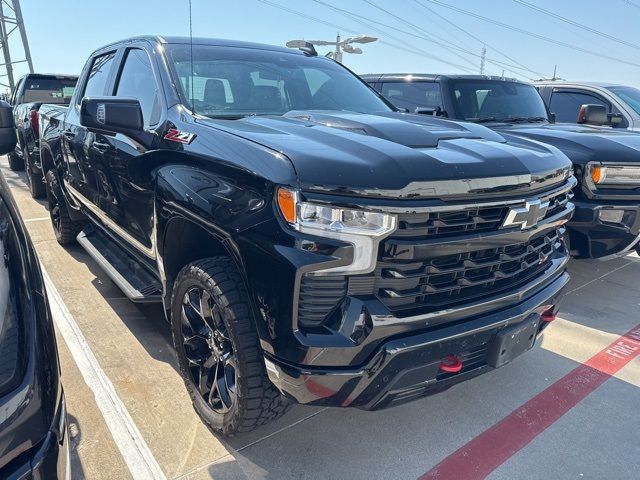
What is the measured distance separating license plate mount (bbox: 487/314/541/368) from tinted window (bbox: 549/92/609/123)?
5.72 meters

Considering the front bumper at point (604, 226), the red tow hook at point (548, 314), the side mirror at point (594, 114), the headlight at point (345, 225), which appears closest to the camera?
the headlight at point (345, 225)

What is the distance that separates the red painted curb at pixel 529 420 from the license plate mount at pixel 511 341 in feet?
1.67

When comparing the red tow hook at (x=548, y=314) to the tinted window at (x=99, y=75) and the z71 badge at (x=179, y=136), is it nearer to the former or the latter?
the z71 badge at (x=179, y=136)

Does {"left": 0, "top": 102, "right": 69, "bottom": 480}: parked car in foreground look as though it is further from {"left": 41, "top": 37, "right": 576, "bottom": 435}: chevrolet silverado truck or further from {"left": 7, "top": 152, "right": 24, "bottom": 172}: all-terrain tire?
{"left": 7, "top": 152, "right": 24, "bottom": 172}: all-terrain tire

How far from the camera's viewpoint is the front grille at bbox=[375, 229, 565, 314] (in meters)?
1.90

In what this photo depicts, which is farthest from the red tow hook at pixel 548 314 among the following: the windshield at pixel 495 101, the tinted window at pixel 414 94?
the tinted window at pixel 414 94

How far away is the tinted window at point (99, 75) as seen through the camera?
3.88m

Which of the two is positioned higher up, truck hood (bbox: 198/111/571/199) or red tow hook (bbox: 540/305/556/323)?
truck hood (bbox: 198/111/571/199)

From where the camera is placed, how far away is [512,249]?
2309 millimetres

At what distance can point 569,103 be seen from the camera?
23.2ft

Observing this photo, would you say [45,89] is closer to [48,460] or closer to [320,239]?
[320,239]

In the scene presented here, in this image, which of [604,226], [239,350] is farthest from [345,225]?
[604,226]

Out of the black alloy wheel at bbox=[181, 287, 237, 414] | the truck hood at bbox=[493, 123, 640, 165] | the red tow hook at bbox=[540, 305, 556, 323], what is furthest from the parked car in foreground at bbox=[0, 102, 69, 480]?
the truck hood at bbox=[493, 123, 640, 165]

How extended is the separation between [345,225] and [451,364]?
0.77 meters
